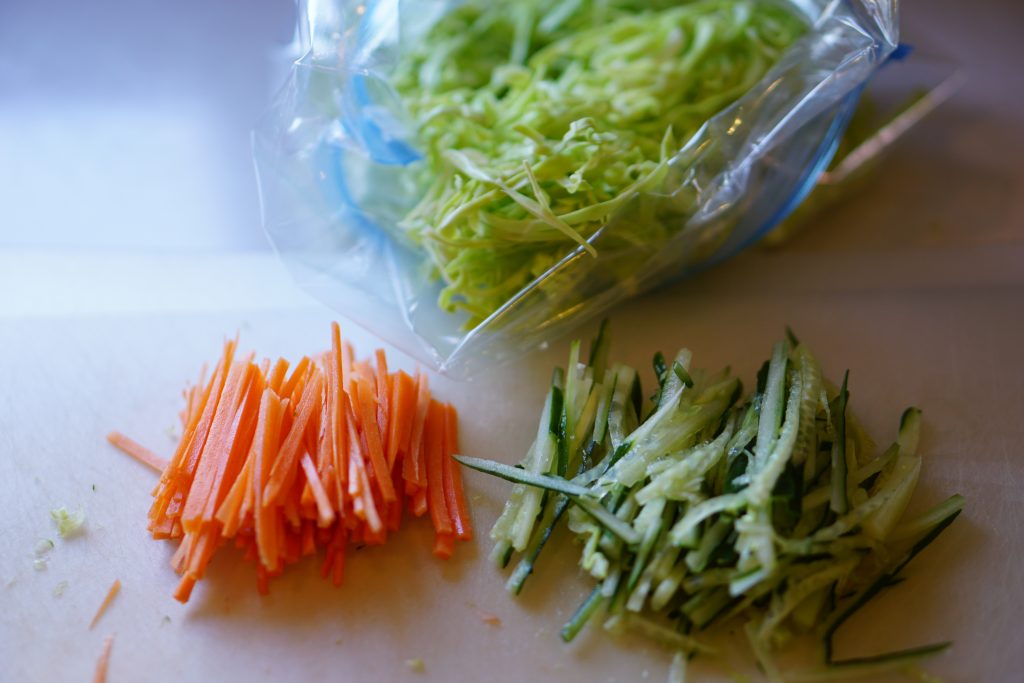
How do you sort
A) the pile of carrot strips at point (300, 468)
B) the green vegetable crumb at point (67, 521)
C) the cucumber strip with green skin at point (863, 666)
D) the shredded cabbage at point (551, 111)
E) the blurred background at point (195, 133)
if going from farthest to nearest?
the blurred background at point (195, 133)
the shredded cabbage at point (551, 111)
the green vegetable crumb at point (67, 521)
the pile of carrot strips at point (300, 468)
the cucumber strip with green skin at point (863, 666)

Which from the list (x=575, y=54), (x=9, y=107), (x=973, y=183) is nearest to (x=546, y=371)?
(x=575, y=54)

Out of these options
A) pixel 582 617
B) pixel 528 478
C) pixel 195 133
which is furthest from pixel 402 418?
pixel 195 133

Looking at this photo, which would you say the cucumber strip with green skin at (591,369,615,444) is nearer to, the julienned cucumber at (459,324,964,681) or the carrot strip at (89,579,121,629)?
the julienned cucumber at (459,324,964,681)

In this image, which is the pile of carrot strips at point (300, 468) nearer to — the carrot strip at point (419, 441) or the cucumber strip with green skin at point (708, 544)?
the carrot strip at point (419, 441)

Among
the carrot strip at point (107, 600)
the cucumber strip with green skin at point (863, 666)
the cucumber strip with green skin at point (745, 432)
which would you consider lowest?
the cucumber strip with green skin at point (863, 666)

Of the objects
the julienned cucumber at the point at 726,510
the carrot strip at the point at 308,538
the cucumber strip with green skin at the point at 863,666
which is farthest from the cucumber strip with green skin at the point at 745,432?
the carrot strip at the point at 308,538

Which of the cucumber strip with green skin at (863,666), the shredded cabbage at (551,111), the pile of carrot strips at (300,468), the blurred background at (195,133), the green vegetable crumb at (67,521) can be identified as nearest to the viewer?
the cucumber strip with green skin at (863,666)

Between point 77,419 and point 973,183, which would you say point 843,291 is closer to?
point 973,183
